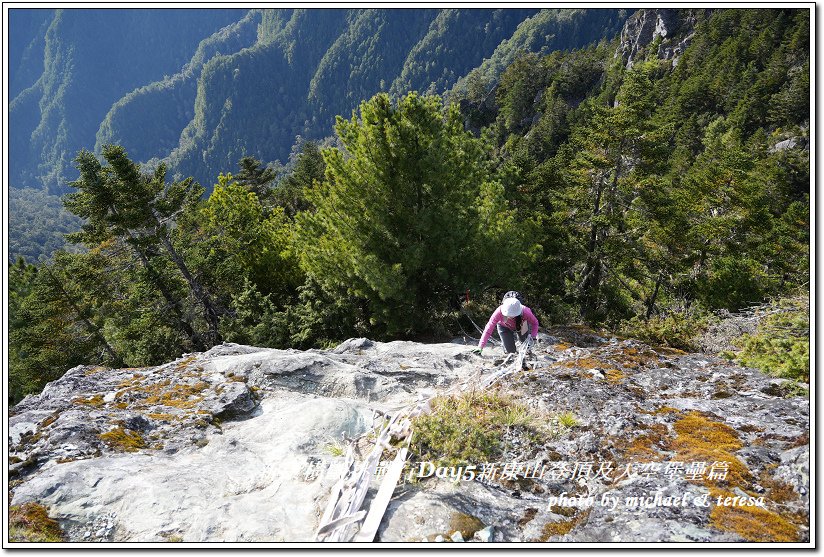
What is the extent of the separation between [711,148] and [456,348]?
65.5 m

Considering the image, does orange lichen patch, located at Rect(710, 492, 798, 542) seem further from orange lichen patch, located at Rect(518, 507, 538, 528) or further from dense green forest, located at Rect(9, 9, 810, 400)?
dense green forest, located at Rect(9, 9, 810, 400)

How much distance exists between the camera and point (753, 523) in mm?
3814

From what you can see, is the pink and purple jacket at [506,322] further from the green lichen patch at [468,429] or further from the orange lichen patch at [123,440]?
the orange lichen patch at [123,440]

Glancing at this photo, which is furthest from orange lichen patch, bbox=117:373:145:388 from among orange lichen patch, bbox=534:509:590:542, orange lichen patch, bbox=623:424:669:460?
orange lichen patch, bbox=623:424:669:460

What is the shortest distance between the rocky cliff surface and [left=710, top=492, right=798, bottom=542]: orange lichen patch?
1cm

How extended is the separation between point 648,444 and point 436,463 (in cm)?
254

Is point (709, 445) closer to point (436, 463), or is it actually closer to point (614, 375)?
point (614, 375)

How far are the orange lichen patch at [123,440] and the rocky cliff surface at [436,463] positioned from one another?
0.08ft

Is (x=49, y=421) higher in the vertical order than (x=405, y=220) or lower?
lower

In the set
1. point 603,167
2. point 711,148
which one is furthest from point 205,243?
point 711,148

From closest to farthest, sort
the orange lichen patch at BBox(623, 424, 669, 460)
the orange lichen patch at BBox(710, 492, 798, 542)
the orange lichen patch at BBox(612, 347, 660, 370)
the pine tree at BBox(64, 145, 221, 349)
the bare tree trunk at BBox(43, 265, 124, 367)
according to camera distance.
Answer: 1. the orange lichen patch at BBox(710, 492, 798, 542)
2. the orange lichen patch at BBox(623, 424, 669, 460)
3. the orange lichen patch at BBox(612, 347, 660, 370)
4. the pine tree at BBox(64, 145, 221, 349)
5. the bare tree trunk at BBox(43, 265, 124, 367)

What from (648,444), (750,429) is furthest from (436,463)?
(750,429)

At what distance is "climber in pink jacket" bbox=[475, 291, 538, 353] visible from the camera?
775cm
